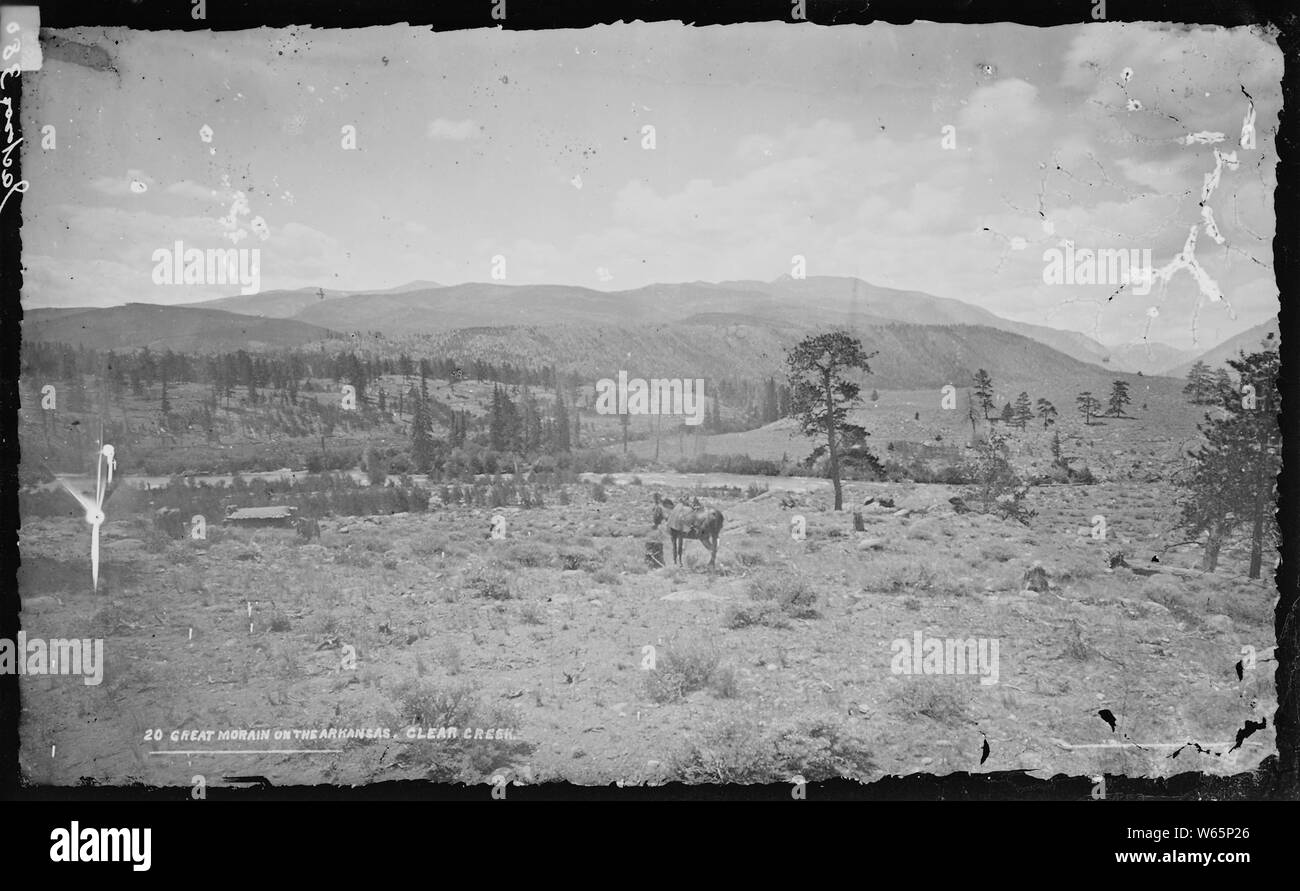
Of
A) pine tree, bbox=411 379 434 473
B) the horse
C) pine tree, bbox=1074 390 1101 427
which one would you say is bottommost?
the horse

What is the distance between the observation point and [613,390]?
4.71 meters

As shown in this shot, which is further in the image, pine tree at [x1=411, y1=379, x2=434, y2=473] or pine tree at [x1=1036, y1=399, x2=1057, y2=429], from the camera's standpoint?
pine tree at [x1=411, y1=379, x2=434, y2=473]

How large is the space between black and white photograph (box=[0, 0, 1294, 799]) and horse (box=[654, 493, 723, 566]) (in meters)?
0.04

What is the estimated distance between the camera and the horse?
4676mm

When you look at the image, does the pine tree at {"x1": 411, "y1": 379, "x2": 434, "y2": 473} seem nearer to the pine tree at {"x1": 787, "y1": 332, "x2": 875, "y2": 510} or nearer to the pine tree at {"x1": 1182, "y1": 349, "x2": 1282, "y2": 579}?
the pine tree at {"x1": 787, "y1": 332, "x2": 875, "y2": 510}

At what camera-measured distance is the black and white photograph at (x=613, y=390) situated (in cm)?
440

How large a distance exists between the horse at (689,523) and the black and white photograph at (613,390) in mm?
37

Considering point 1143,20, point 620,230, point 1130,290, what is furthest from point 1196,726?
point 620,230

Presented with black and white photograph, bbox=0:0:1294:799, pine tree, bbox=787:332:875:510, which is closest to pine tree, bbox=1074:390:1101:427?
black and white photograph, bbox=0:0:1294:799

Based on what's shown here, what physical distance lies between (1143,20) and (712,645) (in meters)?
5.32

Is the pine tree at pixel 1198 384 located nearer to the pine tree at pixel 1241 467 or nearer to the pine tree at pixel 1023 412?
the pine tree at pixel 1241 467

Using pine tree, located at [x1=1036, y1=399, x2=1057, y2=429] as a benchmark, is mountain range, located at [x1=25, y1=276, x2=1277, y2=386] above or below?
above

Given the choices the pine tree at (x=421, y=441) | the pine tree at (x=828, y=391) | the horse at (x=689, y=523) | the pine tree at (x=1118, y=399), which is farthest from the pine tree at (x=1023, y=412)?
the pine tree at (x=421, y=441)
